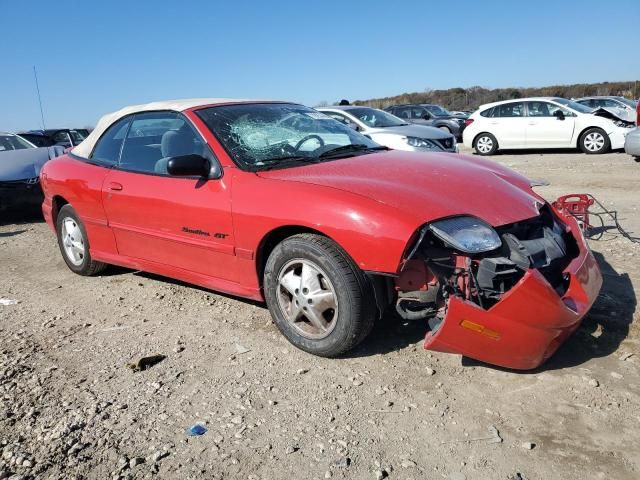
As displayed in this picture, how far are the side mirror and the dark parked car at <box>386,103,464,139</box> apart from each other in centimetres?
1775

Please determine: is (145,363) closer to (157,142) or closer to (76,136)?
(157,142)

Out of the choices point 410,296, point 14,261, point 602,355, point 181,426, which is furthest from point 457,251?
point 14,261

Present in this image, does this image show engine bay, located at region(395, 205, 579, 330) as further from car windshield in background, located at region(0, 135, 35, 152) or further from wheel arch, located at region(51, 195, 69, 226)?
car windshield in background, located at region(0, 135, 35, 152)

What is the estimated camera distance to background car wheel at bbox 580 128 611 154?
13430 mm

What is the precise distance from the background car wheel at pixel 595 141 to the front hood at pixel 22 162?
1148cm

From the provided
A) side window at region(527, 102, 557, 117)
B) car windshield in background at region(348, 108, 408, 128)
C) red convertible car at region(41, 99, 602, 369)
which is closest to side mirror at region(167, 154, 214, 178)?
red convertible car at region(41, 99, 602, 369)

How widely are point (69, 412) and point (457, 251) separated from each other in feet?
7.01

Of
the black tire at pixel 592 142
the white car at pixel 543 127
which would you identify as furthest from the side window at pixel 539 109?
the black tire at pixel 592 142

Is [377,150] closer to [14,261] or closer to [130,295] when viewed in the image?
[130,295]

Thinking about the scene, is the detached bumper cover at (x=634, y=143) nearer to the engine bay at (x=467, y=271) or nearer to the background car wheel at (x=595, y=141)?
the background car wheel at (x=595, y=141)

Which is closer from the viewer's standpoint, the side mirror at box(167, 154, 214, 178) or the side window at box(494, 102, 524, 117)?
the side mirror at box(167, 154, 214, 178)

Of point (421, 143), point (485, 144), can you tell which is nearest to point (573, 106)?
point (485, 144)

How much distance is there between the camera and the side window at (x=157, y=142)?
4062mm

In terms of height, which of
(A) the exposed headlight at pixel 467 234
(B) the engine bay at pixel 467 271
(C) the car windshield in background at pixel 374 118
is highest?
(C) the car windshield in background at pixel 374 118
